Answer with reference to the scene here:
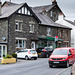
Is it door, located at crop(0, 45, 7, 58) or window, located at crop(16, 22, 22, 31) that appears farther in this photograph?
window, located at crop(16, 22, 22, 31)

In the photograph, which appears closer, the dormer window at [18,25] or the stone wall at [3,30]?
the stone wall at [3,30]

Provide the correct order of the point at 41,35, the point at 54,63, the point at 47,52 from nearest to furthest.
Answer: the point at 54,63
the point at 47,52
the point at 41,35

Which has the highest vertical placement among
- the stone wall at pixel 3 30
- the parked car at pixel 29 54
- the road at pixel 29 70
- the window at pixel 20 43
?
the stone wall at pixel 3 30

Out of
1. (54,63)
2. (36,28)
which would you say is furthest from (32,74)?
(36,28)

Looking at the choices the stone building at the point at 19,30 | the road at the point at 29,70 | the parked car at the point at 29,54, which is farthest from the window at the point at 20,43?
the road at the point at 29,70

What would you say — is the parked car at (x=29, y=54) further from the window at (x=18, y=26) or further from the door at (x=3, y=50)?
the window at (x=18, y=26)

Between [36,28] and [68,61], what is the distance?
21.4 meters

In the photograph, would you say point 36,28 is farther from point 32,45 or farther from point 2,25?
Answer: point 2,25

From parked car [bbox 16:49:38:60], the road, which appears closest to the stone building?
parked car [bbox 16:49:38:60]

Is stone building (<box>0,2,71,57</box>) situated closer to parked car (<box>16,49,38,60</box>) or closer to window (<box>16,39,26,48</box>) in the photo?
window (<box>16,39,26,48</box>)

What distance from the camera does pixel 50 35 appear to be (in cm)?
4641

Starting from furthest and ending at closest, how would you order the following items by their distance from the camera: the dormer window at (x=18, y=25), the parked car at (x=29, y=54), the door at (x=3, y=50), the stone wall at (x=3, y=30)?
the dormer window at (x=18, y=25)
the stone wall at (x=3, y=30)
the door at (x=3, y=50)
the parked car at (x=29, y=54)

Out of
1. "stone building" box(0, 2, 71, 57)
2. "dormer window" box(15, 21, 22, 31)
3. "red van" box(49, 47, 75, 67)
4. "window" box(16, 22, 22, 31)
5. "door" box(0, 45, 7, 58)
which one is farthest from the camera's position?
"window" box(16, 22, 22, 31)

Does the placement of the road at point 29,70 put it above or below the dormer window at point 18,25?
below
